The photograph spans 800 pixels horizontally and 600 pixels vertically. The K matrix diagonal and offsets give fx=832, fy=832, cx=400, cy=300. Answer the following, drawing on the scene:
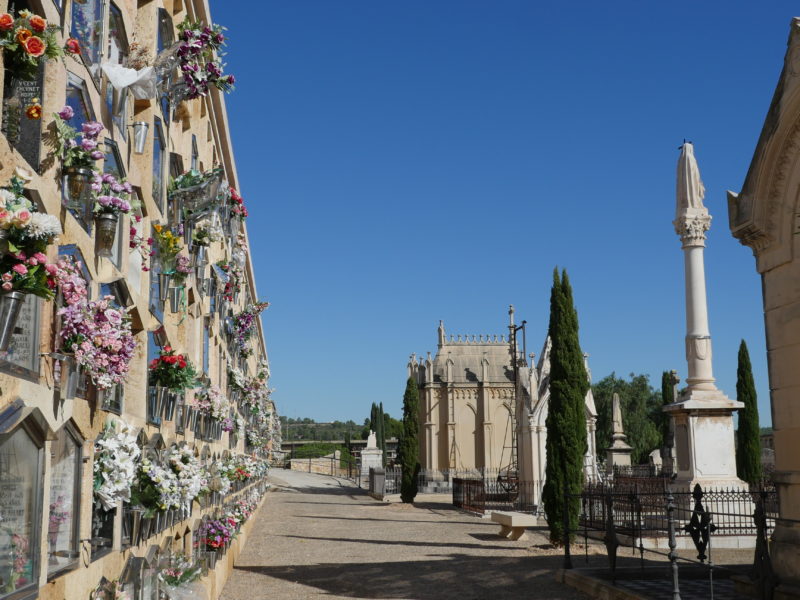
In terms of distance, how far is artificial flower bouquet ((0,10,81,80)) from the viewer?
421 cm

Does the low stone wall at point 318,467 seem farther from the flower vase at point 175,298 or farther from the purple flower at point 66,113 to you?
the purple flower at point 66,113

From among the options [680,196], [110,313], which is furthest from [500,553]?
[110,313]

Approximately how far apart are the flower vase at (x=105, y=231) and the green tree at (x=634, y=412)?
2363 inches

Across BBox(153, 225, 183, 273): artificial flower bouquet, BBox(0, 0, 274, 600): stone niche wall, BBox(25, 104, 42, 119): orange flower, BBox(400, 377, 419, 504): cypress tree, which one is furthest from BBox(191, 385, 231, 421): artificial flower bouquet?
BBox(400, 377, 419, 504): cypress tree

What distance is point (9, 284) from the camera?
3.84m

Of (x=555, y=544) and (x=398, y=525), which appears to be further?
(x=398, y=525)

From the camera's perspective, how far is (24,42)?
4.24 m

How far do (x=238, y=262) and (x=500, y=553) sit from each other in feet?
26.6

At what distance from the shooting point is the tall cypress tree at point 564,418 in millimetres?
18689

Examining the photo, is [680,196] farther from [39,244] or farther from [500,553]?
[39,244]

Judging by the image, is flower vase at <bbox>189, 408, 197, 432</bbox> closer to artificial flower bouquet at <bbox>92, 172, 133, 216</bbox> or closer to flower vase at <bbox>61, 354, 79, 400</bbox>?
artificial flower bouquet at <bbox>92, 172, 133, 216</bbox>

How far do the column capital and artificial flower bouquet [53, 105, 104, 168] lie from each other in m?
16.9

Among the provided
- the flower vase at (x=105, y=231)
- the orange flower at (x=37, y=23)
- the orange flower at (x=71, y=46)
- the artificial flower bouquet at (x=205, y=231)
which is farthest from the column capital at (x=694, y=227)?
the orange flower at (x=37, y=23)

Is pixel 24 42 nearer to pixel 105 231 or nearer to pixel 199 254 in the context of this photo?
pixel 105 231
